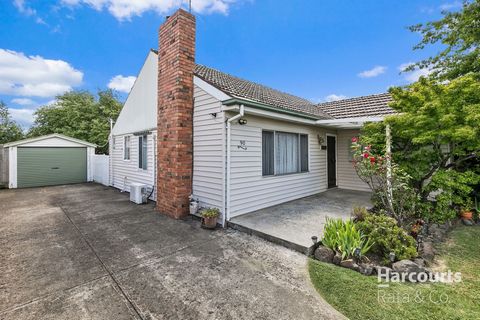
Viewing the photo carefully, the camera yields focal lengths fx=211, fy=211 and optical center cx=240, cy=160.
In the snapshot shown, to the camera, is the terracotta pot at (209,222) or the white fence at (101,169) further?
the white fence at (101,169)

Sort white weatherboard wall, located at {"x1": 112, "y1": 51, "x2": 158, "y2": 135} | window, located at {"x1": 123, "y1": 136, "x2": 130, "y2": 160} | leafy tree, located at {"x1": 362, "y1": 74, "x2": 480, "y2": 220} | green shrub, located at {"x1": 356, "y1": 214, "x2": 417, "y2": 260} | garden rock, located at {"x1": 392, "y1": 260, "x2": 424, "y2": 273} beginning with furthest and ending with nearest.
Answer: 1. window, located at {"x1": 123, "y1": 136, "x2": 130, "y2": 160}
2. white weatherboard wall, located at {"x1": 112, "y1": 51, "x2": 158, "y2": 135}
3. leafy tree, located at {"x1": 362, "y1": 74, "x2": 480, "y2": 220}
4. green shrub, located at {"x1": 356, "y1": 214, "x2": 417, "y2": 260}
5. garden rock, located at {"x1": 392, "y1": 260, "x2": 424, "y2": 273}

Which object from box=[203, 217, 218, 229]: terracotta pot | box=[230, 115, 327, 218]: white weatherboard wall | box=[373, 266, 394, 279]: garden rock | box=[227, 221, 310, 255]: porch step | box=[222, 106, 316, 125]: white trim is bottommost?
box=[373, 266, 394, 279]: garden rock

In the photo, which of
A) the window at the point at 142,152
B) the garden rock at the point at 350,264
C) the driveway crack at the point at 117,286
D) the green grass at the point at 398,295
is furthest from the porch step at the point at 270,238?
the window at the point at 142,152

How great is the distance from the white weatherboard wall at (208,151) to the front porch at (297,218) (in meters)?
0.92

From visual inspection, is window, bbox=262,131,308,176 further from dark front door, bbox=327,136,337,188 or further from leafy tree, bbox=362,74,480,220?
leafy tree, bbox=362,74,480,220

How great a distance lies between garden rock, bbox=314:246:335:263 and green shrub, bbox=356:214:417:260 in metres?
0.74

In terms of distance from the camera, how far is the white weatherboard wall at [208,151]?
529cm

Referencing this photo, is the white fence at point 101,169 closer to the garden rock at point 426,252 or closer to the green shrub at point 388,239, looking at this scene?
the green shrub at point 388,239

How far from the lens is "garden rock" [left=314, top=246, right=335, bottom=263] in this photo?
348 centimetres

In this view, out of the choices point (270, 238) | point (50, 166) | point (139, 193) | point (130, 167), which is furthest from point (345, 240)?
point (50, 166)

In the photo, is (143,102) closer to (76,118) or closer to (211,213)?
(211,213)

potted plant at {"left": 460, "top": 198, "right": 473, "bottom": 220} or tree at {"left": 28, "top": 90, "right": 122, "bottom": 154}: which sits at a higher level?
tree at {"left": 28, "top": 90, "right": 122, "bottom": 154}

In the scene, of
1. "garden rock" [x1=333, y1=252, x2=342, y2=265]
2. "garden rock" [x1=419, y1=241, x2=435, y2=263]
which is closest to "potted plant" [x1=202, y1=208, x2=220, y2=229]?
"garden rock" [x1=333, y1=252, x2=342, y2=265]

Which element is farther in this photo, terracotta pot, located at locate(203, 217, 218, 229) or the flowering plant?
terracotta pot, located at locate(203, 217, 218, 229)
